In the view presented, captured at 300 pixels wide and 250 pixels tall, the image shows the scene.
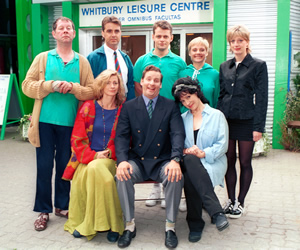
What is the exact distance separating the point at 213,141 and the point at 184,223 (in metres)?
0.96

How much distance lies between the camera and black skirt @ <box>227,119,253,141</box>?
4.02 metres

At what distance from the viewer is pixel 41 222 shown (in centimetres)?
394

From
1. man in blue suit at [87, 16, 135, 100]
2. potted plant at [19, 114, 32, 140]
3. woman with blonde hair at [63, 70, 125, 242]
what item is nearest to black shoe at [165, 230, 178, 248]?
woman with blonde hair at [63, 70, 125, 242]

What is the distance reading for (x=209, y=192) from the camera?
3465mm

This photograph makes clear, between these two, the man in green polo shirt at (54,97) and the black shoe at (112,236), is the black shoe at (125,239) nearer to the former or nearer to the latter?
the black shoe at (112,236)

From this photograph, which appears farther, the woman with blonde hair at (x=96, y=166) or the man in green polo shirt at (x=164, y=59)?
the man in green polo shirt at (x=164, y=59)

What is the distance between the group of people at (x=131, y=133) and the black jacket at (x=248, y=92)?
0.01 m

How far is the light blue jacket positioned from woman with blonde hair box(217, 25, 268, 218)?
0.28 metres

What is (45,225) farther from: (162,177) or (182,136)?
(182,136)

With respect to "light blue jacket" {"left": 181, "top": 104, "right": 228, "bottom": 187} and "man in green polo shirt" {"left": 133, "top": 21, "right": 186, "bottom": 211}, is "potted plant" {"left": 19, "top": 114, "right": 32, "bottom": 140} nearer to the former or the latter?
"man in green polo shirt" {"left": 133, "top": 21, "right": 186, "bottom": 211}

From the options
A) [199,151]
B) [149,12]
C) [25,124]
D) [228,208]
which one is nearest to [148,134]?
[199,151]

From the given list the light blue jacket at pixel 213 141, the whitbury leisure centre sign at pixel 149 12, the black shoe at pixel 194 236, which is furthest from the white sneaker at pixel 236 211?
the whitbury leisure centre sign at pixel 149 12

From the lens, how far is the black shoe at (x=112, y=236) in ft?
11.8

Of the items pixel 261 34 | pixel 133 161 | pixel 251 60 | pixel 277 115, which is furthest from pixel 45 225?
pixel 261 34
